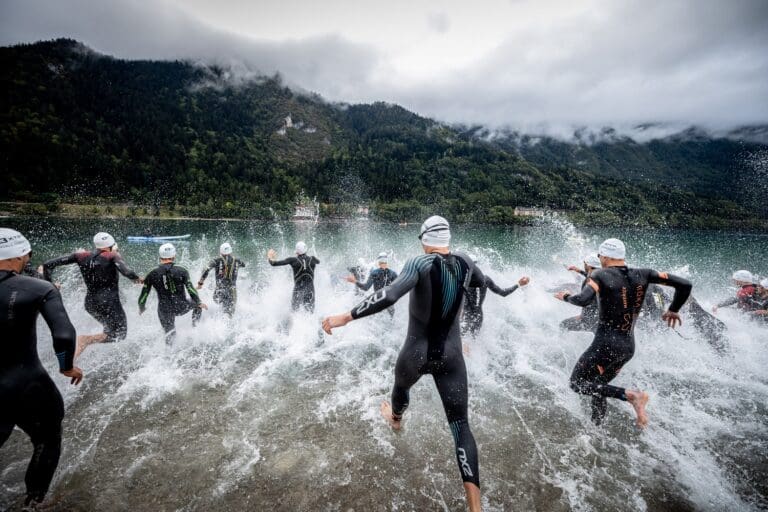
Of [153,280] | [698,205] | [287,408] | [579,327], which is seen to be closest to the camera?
[287,408]

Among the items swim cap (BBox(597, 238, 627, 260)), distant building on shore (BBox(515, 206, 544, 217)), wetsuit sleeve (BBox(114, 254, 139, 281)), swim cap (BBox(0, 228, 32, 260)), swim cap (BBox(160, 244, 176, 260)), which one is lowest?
distant building on shore (BBox(515, 206, 544, 217))

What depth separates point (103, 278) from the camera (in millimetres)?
5875

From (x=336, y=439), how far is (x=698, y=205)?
160456 mm

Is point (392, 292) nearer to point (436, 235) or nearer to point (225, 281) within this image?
point (436, 235)

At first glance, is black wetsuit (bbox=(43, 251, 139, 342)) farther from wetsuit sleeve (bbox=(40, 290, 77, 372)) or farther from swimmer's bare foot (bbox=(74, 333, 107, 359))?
wetsuit sleeve (bbox=(40, 290, 77, 372))

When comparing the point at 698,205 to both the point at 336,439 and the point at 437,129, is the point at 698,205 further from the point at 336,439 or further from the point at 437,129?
the point at 336,439

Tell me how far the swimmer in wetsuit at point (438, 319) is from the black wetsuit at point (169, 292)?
4.99m

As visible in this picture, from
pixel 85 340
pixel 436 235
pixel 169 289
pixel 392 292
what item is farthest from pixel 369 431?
pixel 85 340

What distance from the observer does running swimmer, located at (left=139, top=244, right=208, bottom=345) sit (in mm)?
6363

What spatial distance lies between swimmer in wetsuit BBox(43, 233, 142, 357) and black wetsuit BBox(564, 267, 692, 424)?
25.3ft

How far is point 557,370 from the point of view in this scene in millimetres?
6477

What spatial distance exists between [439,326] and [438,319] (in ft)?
0.27

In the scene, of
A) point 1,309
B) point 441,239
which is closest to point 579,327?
point 441,239

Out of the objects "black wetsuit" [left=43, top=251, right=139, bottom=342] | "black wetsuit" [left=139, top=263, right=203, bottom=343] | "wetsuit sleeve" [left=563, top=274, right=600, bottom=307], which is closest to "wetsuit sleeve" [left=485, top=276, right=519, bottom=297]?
"wetsuit sleeve" [left=563, top=274, right=600, bottom=307]
